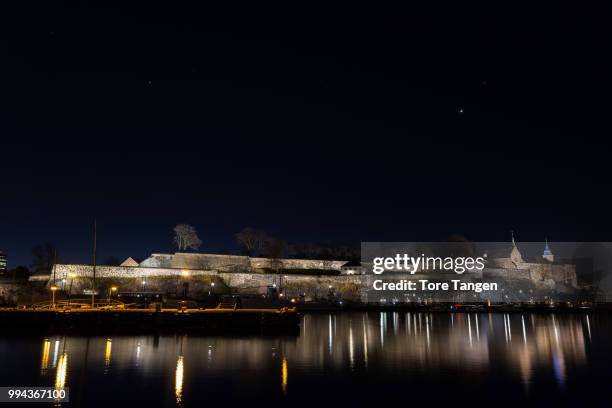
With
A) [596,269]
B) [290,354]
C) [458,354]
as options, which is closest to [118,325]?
[290,354]

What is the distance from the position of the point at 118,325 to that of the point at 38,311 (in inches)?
177

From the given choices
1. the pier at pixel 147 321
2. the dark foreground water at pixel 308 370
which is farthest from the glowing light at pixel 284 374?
the pier at pixel 147 321

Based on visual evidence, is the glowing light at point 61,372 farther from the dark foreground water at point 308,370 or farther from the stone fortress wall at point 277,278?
the stone fortress wall at point 277,278

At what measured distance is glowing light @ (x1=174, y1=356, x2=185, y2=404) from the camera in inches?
467

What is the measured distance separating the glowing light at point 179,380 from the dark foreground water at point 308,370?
0.03 m

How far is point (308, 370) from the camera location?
15.3m

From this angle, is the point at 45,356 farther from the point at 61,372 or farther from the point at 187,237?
the point at 187,237

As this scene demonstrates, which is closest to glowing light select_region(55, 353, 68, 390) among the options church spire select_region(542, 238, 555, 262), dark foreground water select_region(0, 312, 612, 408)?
dark foreground water select_region(0, 312, 612, 408)

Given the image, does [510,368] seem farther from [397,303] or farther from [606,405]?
[397,303]

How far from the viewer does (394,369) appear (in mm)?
15844

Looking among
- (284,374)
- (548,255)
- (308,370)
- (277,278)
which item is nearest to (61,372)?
(284,374)

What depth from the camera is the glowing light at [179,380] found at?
11867mm

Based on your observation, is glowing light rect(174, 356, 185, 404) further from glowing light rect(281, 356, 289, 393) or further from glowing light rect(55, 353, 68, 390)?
glowing light rect(55, 353, 68, 390)

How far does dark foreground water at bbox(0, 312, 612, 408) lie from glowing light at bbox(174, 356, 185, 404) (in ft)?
0.09
